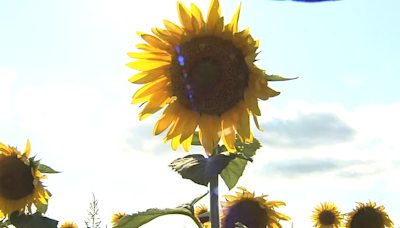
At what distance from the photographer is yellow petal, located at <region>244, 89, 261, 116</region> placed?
2.58m

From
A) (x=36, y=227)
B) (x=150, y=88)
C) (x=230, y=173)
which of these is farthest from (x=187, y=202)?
(x=36, y=227)

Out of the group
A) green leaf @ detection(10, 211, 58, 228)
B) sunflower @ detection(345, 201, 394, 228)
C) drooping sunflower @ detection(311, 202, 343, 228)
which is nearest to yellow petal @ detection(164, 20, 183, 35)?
green leaf @ detection(10, 211, 58, 228)

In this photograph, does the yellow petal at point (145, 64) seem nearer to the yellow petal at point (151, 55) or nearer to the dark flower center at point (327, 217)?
the yellow petal at point (151, 55)

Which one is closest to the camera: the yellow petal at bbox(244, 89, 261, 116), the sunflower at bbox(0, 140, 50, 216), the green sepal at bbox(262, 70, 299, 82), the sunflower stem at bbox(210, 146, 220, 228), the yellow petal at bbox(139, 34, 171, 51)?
Answer: the sunflower stem at bbox(210, 146, 220, 228)

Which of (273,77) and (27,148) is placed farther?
(27,148)

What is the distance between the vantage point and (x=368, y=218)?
7.10 metres

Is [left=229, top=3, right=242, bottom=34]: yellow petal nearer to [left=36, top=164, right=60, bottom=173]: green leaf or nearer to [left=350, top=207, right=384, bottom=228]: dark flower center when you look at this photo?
[left=36, top=164, right=60, bottom=173]: green leaf

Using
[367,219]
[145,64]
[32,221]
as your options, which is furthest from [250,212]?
[367,219]

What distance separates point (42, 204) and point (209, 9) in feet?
10.2

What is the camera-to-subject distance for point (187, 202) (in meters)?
2.62

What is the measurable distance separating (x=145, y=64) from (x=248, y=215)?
145cm

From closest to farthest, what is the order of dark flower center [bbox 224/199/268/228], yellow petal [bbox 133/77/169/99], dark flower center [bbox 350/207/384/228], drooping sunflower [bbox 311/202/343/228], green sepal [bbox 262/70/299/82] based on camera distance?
green sepal [bbox 262/70/299/82] → yellow petal [bbox 133/77/169/99] → dark flower center [bbox 224/199/268/228] → dark flower center [bbox 350/207/384/228] → drooping sunflower [bbox 311/202/343/228]

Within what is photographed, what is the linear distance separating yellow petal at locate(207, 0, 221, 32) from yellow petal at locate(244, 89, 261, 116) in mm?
452

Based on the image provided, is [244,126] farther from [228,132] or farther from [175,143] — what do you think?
[175,143]
